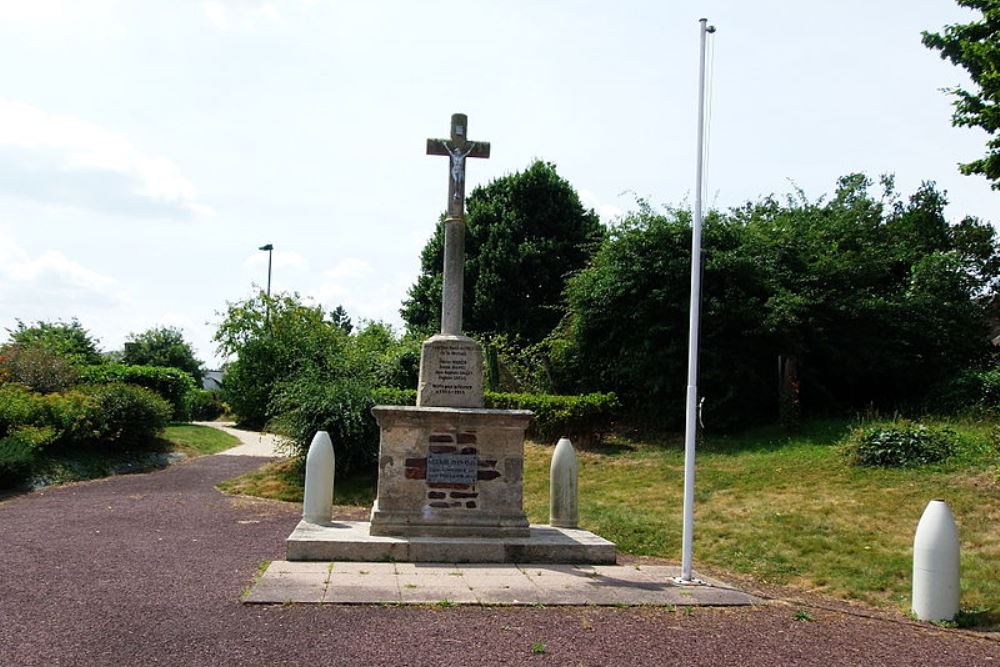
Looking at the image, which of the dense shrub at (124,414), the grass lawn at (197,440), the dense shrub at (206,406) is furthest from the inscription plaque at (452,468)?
the dense shrub at (206,406)

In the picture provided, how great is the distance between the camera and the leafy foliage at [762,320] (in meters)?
16.6

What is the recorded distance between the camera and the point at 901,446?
483 inches

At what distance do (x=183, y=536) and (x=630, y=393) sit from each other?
35.6ft

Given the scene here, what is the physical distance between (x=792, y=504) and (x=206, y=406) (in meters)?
31.4

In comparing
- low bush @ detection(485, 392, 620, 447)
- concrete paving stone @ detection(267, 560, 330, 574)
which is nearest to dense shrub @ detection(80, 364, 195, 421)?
low bush @ detection(485, 392, 620, 447)

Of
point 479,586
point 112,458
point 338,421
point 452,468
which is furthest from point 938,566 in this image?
point 112,458

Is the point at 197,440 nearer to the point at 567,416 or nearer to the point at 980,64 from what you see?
the point at 567,416

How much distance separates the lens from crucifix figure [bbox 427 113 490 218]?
902 centimetres

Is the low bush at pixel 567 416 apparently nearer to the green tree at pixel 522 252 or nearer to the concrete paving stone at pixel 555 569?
the concrete paving stone at pixel 555 569

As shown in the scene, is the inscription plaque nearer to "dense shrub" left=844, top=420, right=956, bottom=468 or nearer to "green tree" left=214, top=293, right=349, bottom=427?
"dense shrub" left=844, top=420, right=956, bottom=468

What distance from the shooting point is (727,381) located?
16547 mm

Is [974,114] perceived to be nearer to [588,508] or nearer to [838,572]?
[838,572]

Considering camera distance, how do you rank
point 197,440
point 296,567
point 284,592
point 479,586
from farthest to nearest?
point 197,440, point 296,567, point 479,586, point 284,592

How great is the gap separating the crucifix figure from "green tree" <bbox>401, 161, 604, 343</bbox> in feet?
58.4
